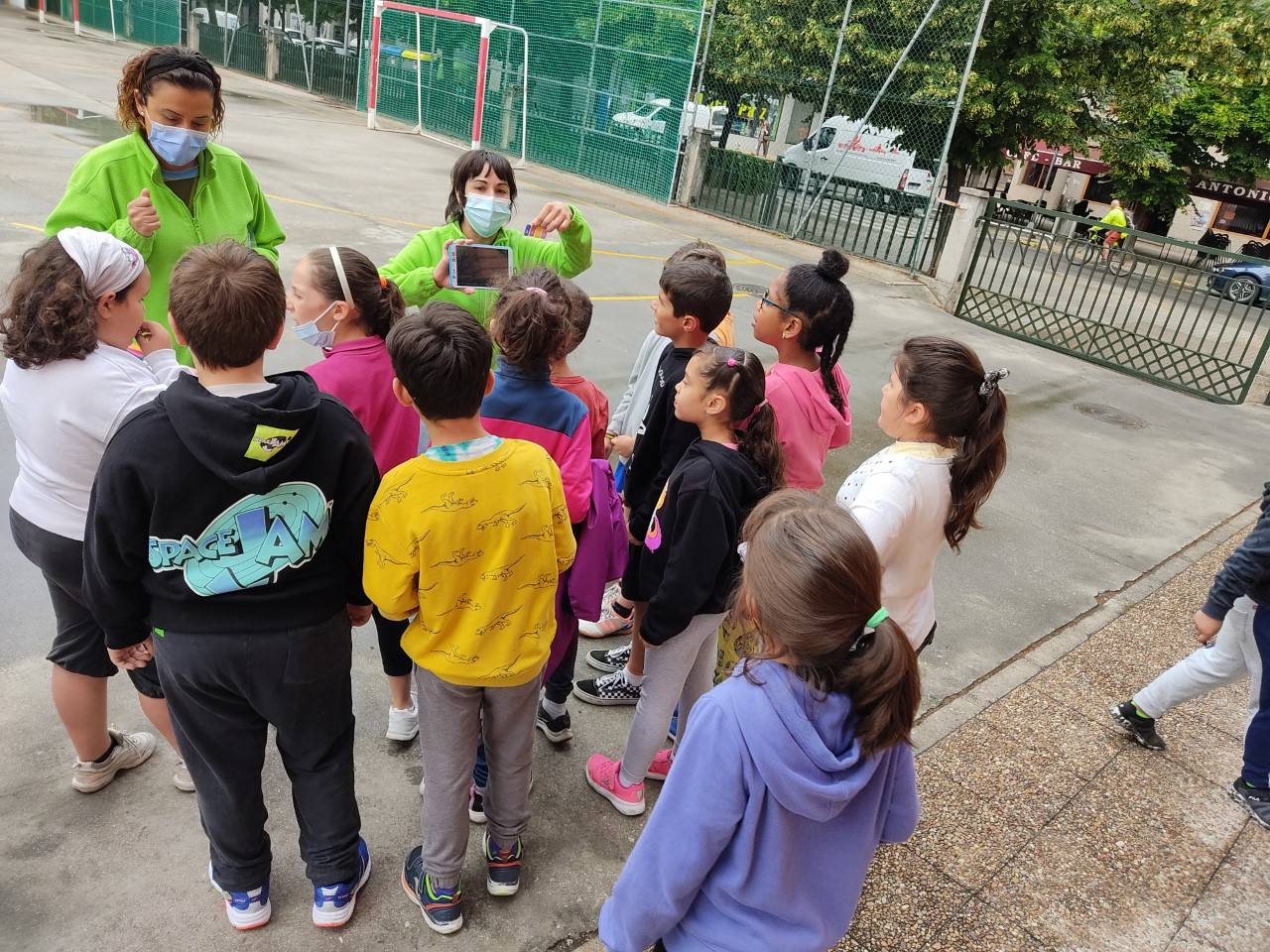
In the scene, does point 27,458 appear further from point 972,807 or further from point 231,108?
point 231,108

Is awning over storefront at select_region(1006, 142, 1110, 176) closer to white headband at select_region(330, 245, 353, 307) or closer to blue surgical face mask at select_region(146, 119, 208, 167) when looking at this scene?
blue surgical face mask at select_region(146, 119, 208, 167)

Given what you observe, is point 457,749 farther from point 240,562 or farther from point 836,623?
point 836,623

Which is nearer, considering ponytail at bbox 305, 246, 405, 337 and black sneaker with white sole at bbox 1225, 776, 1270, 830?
ponytail at bbox 305, 246, 405, 337

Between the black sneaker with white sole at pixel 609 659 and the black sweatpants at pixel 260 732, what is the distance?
1.47 m

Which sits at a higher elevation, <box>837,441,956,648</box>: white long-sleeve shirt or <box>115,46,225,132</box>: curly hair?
<box>115,46,225,132</box>: curly hair

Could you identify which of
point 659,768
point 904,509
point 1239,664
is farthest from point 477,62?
point 904,509

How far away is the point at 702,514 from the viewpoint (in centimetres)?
232

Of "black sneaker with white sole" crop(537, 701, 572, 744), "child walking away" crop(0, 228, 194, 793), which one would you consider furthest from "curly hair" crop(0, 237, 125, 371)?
"black sneaker with white sole" crop(537, 701, 572, 744)

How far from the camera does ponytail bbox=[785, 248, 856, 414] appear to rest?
2.96 m

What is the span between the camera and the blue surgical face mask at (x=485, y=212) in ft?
11.2

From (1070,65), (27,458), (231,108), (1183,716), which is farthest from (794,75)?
(27,458)

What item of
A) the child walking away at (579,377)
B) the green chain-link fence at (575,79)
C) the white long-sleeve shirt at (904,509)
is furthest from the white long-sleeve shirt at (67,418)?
the green chain-link fence at (575,79)

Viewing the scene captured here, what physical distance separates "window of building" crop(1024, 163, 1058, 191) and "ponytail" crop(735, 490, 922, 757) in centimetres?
4219

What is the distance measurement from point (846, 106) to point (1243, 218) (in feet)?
96.0
